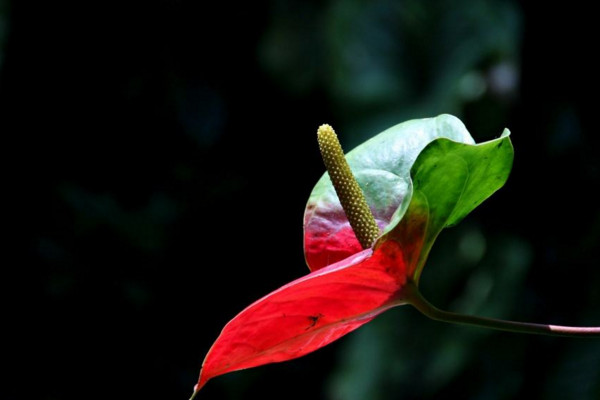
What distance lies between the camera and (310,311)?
1.59 ft

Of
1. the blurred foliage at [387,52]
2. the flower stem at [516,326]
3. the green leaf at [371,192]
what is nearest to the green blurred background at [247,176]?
the blurred foliage at [387,52]

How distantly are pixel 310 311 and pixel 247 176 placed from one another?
66.4 inches

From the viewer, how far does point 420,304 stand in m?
0.51

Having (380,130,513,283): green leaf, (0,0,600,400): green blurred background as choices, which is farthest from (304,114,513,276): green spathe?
(0,0,600,400): green blurred background

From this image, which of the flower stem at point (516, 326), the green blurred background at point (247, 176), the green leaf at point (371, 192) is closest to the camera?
the flower stem at point (516, 326)

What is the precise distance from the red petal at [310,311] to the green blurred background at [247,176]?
54.7 inches

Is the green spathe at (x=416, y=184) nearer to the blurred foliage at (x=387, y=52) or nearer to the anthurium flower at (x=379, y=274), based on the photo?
the anthurium flower at (x=379, y=274)

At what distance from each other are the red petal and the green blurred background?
54.7 inches

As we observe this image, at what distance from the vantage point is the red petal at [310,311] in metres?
0.46

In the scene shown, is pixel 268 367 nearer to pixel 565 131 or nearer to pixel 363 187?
pixel 565 131

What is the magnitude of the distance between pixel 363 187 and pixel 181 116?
154 centimetres

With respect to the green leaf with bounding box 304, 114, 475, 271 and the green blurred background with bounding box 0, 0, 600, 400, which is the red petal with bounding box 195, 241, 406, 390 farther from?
the green blurred background with bounding box 0, 0, 600, 400

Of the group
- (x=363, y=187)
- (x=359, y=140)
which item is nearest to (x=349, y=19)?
(x=359, y=140)

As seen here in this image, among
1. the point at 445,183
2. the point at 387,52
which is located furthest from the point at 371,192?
the point at 387,52
